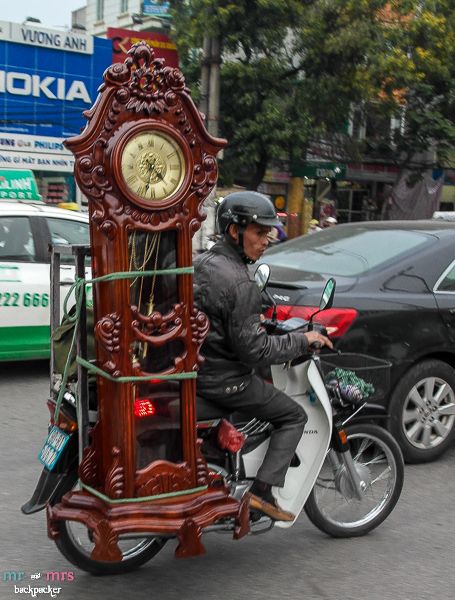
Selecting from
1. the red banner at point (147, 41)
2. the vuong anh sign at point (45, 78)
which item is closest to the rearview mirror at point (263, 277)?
the vuong anh sign at point (45, 78)

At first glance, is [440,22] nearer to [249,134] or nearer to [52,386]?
[249,134]

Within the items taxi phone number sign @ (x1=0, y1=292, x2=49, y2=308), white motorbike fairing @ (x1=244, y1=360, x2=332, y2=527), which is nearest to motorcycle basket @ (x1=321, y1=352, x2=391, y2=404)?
white motorbike fairing @ (x1=244, y1=360, x2=332, y2=527)

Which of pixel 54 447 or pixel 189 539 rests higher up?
pixel 54 447

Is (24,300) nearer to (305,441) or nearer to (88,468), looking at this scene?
(305,441)

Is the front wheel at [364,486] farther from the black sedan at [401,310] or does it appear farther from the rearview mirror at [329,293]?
the black sedan at [401,310]

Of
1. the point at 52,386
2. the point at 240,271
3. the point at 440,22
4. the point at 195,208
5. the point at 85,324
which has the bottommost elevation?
the point at 52,386

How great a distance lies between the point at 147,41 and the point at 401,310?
15.7 m

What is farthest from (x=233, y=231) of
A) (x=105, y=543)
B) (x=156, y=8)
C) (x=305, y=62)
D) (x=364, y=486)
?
(x=156, y=8)

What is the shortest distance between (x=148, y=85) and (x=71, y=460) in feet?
5.10

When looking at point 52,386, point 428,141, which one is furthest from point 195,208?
point 428,141

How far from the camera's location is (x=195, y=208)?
10.4 feet

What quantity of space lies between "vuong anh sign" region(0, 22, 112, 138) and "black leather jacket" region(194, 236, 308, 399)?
16.3m

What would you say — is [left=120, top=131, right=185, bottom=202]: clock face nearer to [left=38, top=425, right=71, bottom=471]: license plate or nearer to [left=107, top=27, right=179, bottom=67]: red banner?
[left=38, top=425, right=71, bottom=471]: license plate

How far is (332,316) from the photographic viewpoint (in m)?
4.87
